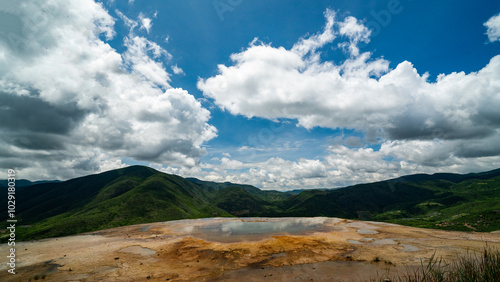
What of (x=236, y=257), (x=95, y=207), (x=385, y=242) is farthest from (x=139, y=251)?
(x=95, y=207)

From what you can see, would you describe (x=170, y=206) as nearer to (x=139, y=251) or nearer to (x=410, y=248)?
(x=139, y=251)

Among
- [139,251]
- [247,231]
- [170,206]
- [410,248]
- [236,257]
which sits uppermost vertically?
[139,251]

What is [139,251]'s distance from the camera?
18953mm

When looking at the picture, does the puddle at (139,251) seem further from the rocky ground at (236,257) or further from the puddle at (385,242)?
the puddle at (385,242)

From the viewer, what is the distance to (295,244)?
67.5ft

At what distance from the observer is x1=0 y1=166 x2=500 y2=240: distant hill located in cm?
7619

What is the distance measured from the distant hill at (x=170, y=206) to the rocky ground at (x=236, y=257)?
5250 centimetres

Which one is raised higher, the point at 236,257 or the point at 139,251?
the point at 139,251

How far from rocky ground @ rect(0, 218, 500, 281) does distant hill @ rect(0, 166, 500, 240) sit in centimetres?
5250

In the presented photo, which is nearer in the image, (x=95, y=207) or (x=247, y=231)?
(x=247, y=231)

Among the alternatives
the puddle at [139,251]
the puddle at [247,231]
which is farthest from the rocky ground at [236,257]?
the puddle at [247,231]

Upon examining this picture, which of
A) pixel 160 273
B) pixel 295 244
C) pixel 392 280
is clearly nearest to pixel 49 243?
pixel 160 273

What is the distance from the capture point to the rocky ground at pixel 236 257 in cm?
1339

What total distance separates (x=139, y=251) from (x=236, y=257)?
30.6 feet
